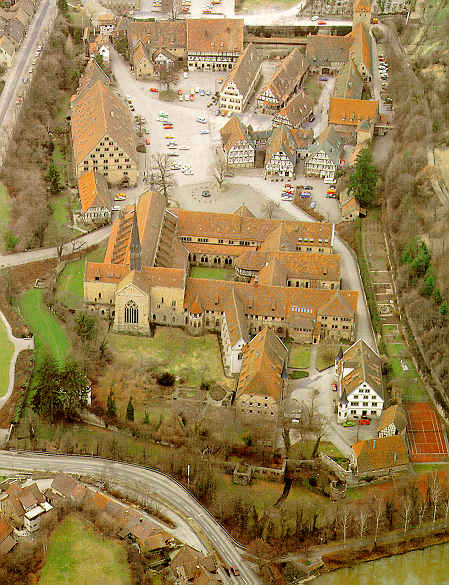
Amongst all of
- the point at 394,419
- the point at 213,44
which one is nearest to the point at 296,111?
the point at 213,44

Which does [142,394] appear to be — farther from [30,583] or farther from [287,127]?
[287,127]

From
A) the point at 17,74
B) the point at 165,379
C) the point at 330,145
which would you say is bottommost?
the point at 165,379

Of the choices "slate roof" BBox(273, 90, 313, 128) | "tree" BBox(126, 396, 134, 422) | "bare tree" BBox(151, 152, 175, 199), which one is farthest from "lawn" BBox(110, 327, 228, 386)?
"slate roof" BBox(273, 90, 313, 128)

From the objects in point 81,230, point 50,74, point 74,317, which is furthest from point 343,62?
point 74,317

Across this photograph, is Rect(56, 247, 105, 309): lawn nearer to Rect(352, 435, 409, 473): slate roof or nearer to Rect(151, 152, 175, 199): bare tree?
Rect(151, 152, 175, 199): bare tree

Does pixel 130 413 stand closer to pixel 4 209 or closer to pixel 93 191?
pixel 93 191

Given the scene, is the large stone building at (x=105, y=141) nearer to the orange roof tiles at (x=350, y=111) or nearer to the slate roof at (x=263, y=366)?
the orange roof tiles at (x=350, y=111)
